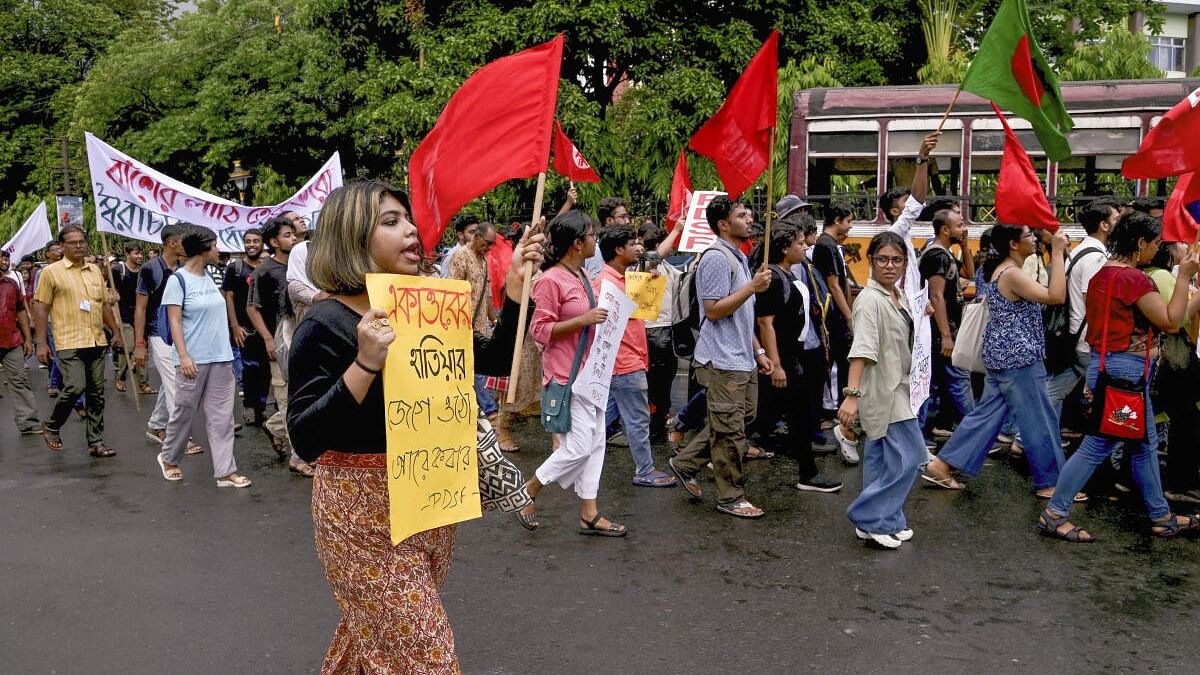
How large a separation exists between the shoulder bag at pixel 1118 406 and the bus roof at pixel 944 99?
8.60 meters

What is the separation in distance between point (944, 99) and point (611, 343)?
9953mm

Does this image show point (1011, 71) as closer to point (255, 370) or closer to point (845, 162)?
point (255, 370)

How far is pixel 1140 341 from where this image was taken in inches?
234

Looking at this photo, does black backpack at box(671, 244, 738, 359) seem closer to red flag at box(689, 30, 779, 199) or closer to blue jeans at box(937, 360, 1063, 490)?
red flag at box(689, 30, 779, 199)

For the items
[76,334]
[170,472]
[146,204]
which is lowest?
[170,472]

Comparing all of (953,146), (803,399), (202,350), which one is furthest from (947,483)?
(953,146)

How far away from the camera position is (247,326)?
977 cm

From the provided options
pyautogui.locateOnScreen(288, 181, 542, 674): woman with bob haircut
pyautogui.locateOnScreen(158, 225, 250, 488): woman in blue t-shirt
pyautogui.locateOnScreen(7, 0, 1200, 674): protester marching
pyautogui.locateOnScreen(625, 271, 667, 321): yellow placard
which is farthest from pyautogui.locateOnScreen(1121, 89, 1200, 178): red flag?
pyautogui.locateOnScreen(158, 225, 250, 488): woman in blue t-shirt

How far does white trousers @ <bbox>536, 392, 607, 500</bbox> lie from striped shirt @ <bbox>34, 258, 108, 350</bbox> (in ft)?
16.0

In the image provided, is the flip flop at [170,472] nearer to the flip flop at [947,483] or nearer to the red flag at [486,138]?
the red flag at [486,138]

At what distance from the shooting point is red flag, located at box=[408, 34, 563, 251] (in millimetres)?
3736

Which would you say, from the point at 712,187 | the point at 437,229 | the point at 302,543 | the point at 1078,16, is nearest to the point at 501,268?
the point at 302,543

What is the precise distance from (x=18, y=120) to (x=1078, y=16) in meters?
34.7

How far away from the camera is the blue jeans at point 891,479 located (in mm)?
5816
